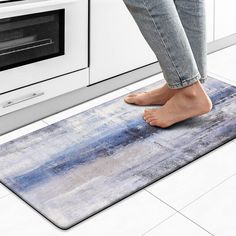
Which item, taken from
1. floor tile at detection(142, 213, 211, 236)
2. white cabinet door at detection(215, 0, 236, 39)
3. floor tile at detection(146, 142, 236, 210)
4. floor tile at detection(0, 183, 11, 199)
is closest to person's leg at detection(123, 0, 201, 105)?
floor tile at detection(146, 142, 236, 210)

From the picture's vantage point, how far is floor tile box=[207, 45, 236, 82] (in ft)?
7.77

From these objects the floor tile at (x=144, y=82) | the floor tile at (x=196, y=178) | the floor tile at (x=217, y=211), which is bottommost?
the floor tile at (x=217, y=211)

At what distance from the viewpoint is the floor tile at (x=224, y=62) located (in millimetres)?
2367

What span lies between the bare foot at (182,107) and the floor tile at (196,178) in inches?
6.6

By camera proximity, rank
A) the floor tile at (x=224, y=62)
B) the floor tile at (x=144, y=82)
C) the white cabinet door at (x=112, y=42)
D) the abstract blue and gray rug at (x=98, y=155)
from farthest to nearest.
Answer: the floor tile at (x=224, y=62) → the floor tile at (x=144, y=82) → the white cabinet door at (x=112, y=42) → the abstract blue and gray rug at (x=98, y=155)

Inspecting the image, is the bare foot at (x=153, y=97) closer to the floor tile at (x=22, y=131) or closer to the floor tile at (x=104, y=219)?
the floor tile at (x=22, y=131)

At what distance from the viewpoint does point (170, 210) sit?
151 cm

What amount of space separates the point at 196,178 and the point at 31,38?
738 mm

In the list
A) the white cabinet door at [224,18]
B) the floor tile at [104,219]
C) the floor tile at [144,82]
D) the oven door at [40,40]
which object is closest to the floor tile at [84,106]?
the floor tile at [144,82]

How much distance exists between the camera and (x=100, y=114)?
6.61 feet

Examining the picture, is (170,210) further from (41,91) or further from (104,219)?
(41,91)

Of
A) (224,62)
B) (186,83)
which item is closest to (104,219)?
(186,83)

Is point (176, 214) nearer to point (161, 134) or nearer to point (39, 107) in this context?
point (161, 134)

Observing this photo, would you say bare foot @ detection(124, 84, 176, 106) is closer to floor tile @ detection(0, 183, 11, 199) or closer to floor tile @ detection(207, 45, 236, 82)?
floor tile @ detection(207, 45, 236, 82)
